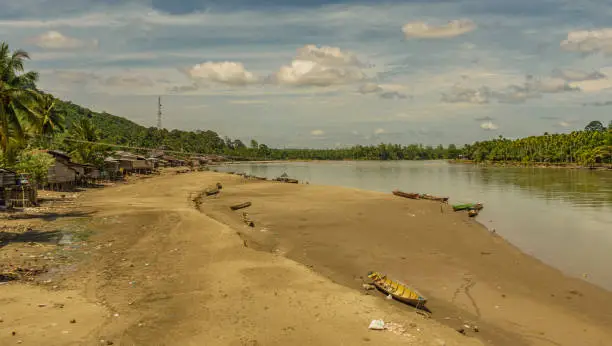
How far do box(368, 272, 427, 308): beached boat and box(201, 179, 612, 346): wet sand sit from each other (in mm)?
310

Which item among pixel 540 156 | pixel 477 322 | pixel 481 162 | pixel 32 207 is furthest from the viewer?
pixel 481 162

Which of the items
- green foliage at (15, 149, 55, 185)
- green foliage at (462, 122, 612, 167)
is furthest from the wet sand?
green foliage at (462, 122, 612, 167)

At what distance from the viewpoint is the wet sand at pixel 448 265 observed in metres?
14.2

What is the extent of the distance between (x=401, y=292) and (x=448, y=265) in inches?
275

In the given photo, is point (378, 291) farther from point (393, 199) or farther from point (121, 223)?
point (393, 199)

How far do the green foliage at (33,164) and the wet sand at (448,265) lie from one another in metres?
14.1

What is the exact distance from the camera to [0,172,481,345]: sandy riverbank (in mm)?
11328

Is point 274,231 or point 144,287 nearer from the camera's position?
point 144,287

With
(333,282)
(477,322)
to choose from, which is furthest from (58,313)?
(477,322)

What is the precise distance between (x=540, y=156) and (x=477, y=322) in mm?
145931

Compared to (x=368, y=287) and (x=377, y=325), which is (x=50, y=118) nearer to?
(x=368, y=287)

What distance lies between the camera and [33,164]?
123ft

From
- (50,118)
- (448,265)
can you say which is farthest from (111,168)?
(448,265)

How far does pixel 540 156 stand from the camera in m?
142
